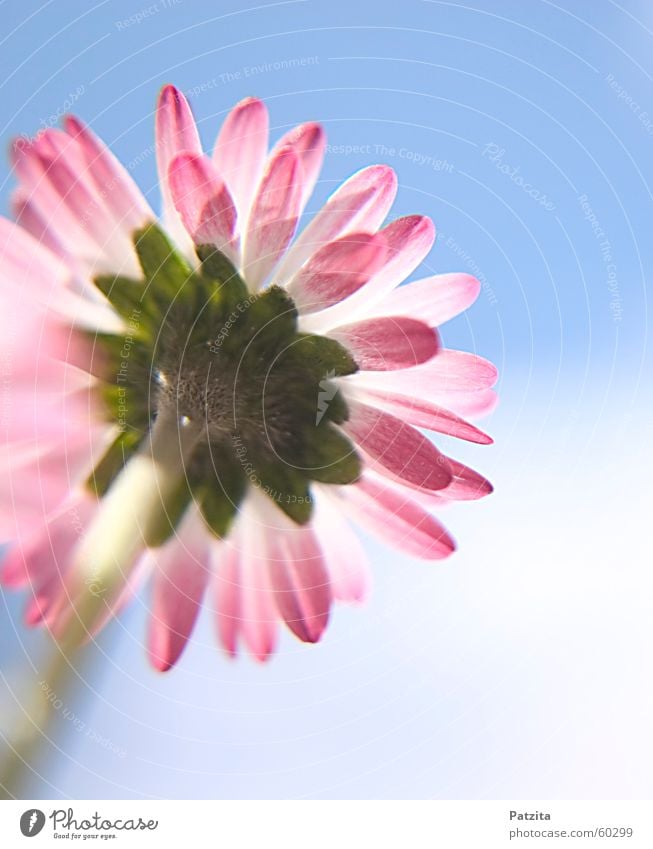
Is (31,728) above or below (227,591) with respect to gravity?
below

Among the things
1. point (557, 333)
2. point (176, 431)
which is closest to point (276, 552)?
point (176, 431)

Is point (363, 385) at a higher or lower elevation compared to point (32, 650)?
higher

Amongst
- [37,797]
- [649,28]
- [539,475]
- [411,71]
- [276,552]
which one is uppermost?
[649,28]

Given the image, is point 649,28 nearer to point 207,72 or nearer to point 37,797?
point 207,72

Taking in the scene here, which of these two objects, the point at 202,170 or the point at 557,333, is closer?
the point at 202,170

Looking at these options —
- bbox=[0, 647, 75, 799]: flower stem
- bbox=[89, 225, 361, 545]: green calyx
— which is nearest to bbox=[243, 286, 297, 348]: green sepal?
bbox=[89, 225, 361, 545]: green calyx

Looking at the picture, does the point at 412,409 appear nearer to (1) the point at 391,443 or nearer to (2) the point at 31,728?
(1) the point at 391,443

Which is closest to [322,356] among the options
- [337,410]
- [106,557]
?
[337,410]

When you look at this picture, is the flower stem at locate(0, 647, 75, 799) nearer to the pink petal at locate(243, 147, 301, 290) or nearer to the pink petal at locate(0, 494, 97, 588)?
the pink petal at locate(0, 494, 97, 588)
